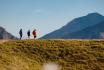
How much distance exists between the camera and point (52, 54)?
52500 millimetres

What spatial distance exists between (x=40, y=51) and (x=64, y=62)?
5.25 metres

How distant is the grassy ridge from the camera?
48031mm

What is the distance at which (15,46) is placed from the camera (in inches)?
2117

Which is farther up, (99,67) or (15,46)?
(15,46)

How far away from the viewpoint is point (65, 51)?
176 ft

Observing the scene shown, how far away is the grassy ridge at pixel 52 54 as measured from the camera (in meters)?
48.0

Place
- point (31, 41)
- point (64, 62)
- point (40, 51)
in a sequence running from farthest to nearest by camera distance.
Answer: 1. point (31, 41)
2. point (40, 51)
3. point (64, 62)

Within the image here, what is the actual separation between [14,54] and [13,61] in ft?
11.1

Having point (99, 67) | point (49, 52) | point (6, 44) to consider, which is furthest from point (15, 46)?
point (99, 67)

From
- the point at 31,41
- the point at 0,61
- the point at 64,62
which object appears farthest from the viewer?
the point at 31,41

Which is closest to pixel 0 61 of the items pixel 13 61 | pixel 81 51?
pixel 13 61

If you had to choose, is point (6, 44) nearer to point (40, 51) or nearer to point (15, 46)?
point (15, 46)

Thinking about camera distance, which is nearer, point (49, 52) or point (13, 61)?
point (13, 61)

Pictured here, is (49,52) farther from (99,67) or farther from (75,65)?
(99,67)
